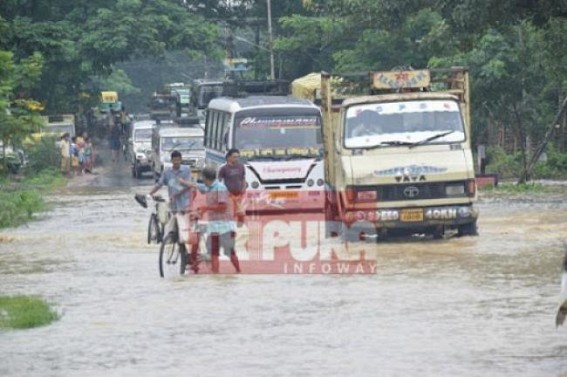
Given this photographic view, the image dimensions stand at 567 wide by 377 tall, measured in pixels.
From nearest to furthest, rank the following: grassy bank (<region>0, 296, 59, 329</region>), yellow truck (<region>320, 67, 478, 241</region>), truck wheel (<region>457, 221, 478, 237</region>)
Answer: grassy bank (<region>0, 296, 59, 329</region>) → yellow truck (<region>320, 67, 478, 241</region>) → truck wheel (<region>457, 221, 478, 237</region>)

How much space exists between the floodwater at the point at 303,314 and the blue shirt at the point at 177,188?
98 centimetres

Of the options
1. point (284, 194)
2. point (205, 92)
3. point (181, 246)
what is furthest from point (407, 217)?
point (205, 92)

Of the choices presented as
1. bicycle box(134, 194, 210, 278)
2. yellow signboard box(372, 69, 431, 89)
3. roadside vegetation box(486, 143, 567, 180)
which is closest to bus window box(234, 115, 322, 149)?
yellow signboard box(372, 69, 431, 89)

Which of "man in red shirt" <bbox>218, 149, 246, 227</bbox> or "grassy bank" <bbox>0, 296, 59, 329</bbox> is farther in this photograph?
"man in red shirt" <bbox>218, 149, 246, 227</bbox>

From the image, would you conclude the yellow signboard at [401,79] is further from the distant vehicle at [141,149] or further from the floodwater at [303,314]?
the distant vehicle at [141,149]

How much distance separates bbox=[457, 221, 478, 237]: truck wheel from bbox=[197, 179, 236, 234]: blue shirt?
5.24 m

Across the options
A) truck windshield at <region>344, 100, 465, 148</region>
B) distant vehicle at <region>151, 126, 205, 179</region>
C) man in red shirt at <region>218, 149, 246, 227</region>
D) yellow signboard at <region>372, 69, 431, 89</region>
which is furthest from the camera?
distant vehicle at <region>151, 126, 205, 179</region>

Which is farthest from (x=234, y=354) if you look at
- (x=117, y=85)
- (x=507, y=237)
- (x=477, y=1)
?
(x=117, y=85)

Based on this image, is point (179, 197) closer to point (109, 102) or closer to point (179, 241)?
point (179, 241)

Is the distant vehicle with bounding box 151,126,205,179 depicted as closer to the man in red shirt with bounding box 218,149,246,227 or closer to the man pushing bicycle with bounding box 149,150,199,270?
the man in red shirt with bounding box 218,149,246,227

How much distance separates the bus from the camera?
2912cm

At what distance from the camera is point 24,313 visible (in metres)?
15.9

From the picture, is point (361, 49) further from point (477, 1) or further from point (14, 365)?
point (14, 365)

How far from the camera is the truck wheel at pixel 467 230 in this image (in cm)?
2339
